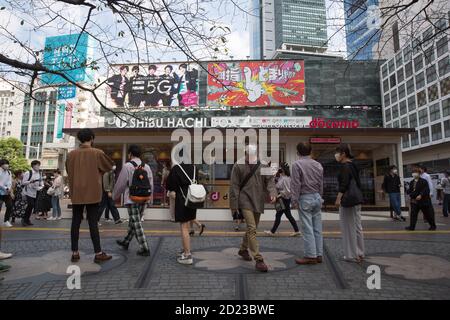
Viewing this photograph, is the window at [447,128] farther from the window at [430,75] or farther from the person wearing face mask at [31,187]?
the person wearing face mask at [31,187]

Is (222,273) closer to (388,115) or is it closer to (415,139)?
(415,139)

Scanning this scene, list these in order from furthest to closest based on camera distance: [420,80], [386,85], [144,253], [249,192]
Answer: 1. [386,85]
2. [420,80]
3. [144,253]
4. [249,192]

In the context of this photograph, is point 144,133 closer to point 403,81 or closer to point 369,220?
point 369,220

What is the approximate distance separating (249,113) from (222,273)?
1020 inches

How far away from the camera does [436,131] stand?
44.6 m

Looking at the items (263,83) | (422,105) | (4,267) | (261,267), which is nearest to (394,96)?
(422,105)

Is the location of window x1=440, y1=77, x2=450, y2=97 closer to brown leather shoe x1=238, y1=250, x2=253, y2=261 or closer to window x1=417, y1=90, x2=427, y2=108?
window x1=417, y1=90, x2=427, y2=108

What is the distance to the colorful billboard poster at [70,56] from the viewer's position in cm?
638

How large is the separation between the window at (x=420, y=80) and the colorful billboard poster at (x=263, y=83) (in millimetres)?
31973

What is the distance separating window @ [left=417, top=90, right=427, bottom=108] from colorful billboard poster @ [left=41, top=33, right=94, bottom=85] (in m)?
51.1

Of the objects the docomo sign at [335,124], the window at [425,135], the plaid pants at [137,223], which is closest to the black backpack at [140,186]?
the plaid pants at [137,223]

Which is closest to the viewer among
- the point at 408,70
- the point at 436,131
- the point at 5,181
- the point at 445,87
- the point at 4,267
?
the point at 4,267
